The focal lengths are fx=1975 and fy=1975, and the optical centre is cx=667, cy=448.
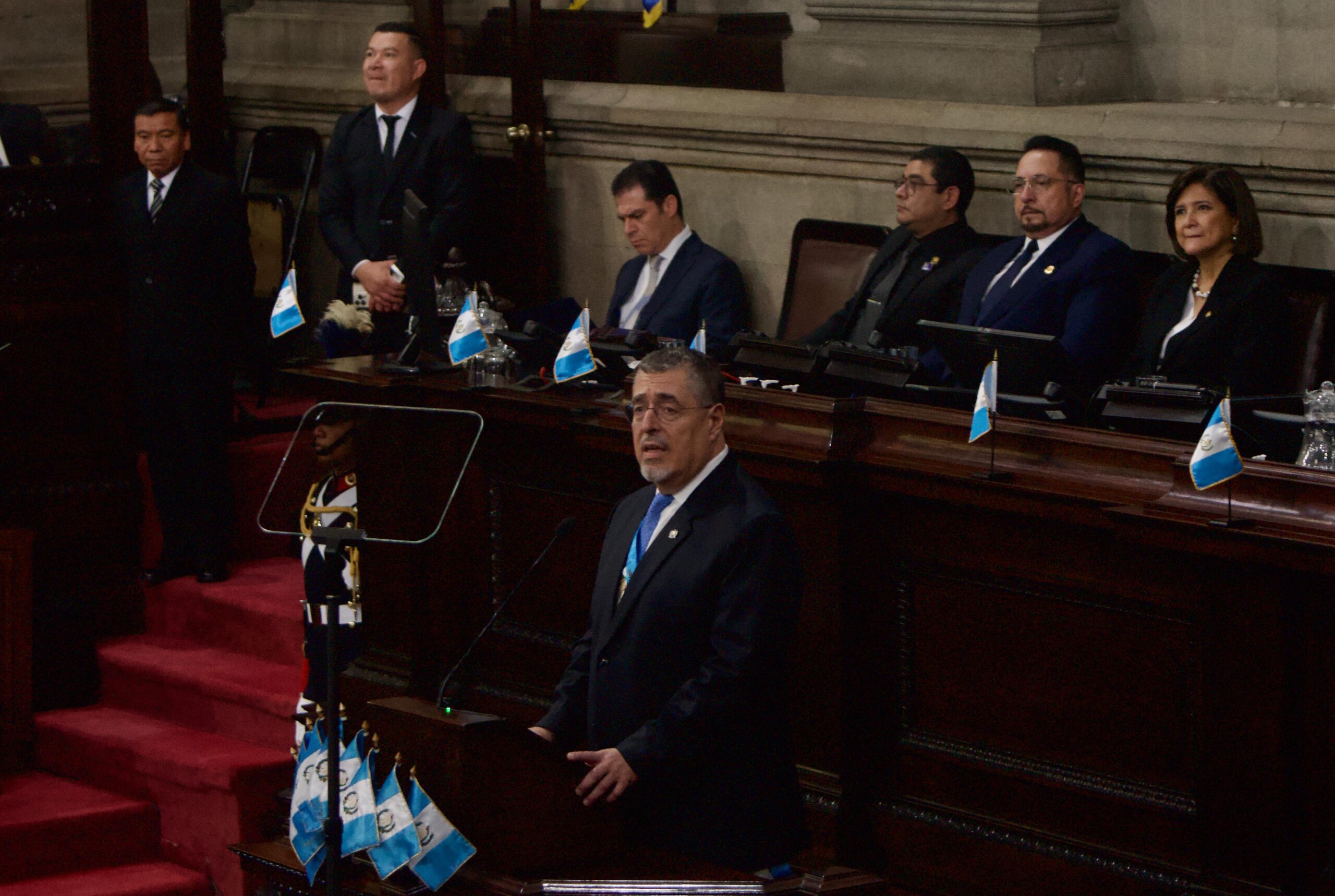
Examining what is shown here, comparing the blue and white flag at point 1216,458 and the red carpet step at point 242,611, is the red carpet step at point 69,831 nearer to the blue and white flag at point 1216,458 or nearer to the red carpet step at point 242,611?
the red carpet step at point 242,611

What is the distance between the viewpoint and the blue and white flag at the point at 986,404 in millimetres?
3844

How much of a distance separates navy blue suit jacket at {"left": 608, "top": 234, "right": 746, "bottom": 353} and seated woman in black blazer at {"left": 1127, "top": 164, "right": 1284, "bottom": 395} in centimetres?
126

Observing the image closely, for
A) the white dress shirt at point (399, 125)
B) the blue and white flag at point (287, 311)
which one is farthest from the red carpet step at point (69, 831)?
the white dress shirt at point (399, 125)

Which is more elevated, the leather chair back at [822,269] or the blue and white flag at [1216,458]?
the leather chair back at [822,269]

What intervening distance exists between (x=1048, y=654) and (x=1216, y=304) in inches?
39.4

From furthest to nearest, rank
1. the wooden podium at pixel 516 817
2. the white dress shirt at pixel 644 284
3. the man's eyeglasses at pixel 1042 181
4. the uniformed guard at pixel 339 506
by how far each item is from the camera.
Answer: the white dress shirt at pixel 644 284 → the uniformed guard at pixel 339 506 → the man's eyeglasses at pixel 1042 181 → the wooden podium at pixel 516 817

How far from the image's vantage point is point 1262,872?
3602 mm

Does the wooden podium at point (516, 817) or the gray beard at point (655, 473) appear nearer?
the wooden podium at point (516, 817)

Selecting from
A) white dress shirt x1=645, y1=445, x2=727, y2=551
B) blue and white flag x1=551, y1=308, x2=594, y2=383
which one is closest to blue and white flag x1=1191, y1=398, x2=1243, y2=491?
white dress shirt x1=645, y1=445, x2=727, y2=551

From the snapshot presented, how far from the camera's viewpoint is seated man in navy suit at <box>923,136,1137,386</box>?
4.66m

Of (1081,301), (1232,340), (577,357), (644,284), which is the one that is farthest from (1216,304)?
(644,284)

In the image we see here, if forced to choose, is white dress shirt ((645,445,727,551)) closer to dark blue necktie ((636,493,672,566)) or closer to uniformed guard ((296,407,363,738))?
dark blue necktie ((636,493,672,566))

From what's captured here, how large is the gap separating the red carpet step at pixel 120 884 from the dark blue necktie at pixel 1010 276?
2.70 metres

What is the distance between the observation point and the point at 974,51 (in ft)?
18.9
